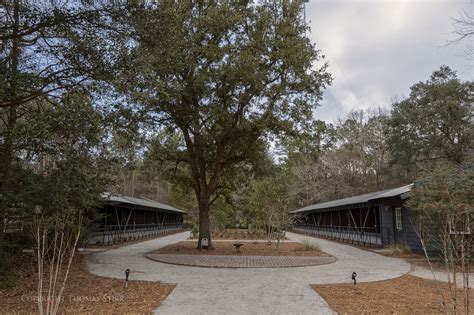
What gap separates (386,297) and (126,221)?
795 inches

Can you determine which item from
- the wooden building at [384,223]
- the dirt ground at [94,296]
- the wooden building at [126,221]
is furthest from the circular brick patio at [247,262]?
the wooden building at [384,223]

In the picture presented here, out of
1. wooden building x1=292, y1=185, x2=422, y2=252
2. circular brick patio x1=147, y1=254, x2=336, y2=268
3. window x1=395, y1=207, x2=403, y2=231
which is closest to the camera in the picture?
circular brick patio x1=147, y1=254, x2=336, y2=268

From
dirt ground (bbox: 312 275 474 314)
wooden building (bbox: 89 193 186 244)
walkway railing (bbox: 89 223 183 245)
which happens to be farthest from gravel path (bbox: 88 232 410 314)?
walkway railing (bbox: 89 223 183 245)

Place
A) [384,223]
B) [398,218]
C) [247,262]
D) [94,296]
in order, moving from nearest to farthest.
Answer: [94,296] → [247,262] → [398,218] → [384,223]

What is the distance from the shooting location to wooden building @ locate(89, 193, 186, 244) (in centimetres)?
1962

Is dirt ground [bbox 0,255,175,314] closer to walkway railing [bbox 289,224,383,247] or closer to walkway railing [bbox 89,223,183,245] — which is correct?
walkway railing [bbox 89,223,183,245]

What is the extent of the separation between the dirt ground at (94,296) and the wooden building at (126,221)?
187 inches

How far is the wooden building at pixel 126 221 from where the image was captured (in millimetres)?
19625

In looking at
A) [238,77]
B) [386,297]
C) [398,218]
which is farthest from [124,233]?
[386,297]

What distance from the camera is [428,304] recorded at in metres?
7.07

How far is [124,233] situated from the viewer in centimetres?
2373

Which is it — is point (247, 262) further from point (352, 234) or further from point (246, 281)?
point (352, 234)

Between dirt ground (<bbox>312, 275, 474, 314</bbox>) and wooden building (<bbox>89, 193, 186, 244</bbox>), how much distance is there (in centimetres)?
878

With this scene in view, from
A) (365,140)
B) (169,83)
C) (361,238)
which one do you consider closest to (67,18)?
(169,83)
